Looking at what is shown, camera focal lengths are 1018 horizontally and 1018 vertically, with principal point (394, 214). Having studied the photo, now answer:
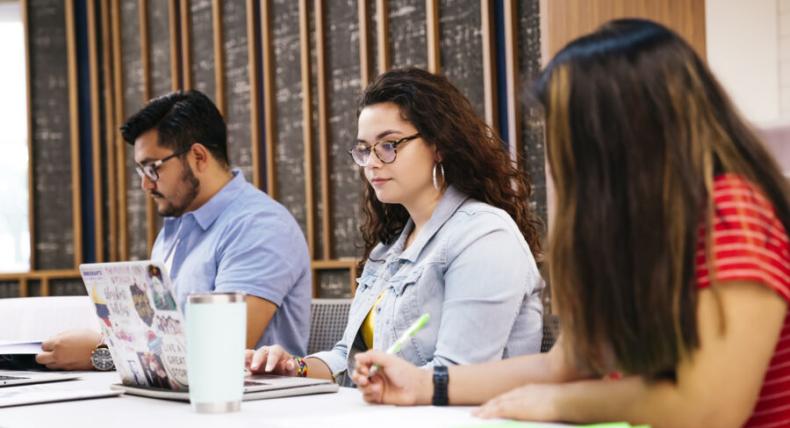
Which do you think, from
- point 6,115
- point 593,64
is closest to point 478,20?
point 593,64

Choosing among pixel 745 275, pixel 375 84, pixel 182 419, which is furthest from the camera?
pixel 375 84

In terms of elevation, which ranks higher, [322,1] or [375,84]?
[322,1]

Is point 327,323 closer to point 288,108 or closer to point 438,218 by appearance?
point 438,218

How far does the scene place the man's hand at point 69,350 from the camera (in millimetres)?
2322

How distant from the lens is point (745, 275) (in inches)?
45.5

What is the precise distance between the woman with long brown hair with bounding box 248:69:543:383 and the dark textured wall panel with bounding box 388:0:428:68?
1.51 metres

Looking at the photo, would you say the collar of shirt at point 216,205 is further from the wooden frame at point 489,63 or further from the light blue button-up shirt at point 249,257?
the wooden frame at point 489,63

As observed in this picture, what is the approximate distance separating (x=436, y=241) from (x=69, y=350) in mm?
878

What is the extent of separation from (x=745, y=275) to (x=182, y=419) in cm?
79

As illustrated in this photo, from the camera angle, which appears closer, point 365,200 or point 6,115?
point 365,200

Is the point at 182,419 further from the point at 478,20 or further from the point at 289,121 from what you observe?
the point at 289,121

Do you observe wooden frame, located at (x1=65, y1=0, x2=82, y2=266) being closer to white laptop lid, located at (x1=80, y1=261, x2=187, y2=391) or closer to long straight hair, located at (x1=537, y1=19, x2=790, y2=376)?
white laptop lid, located at (x1=80, y1=261, x2=187, y2=391)

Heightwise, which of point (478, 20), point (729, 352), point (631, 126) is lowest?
point (729, 352)

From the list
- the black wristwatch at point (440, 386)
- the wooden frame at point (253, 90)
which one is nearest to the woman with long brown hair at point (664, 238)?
the black wristwatch at point (440, 386)
